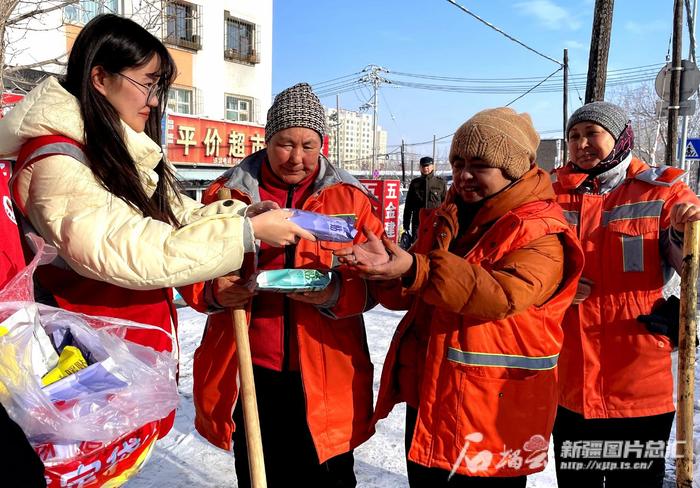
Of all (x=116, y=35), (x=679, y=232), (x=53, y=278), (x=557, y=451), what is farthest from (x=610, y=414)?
(x=116, y=35)

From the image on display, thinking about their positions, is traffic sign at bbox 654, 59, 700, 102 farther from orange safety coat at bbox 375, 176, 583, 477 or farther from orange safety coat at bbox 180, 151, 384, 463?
orange safety coat at bbox 180, 151, 384, 463

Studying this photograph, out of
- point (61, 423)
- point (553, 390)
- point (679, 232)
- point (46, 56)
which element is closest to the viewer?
point (61, 423)

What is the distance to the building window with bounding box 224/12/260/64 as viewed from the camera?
16.2 metres

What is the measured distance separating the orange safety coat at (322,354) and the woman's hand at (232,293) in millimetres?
148

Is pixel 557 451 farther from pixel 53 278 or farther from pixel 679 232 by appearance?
pixel 53 278

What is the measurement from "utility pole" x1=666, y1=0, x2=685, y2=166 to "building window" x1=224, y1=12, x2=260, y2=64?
39.0 ft

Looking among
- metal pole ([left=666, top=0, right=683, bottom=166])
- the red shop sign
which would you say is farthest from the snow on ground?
the red shop sign

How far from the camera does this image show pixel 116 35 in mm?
1463

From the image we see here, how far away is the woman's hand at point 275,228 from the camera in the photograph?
57.6 inches

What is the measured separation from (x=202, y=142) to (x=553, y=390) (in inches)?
519

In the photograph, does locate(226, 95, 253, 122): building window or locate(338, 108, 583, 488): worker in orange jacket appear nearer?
locate(338, 108, 583, 488): worker in orange jacket

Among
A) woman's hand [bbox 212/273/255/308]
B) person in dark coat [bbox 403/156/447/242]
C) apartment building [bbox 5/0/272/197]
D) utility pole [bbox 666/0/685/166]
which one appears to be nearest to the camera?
woman's hand [bbox 212/273/255/308]

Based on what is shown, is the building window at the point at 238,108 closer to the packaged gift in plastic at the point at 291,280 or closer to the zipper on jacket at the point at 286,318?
the zipper on jacket at the point at 286,318

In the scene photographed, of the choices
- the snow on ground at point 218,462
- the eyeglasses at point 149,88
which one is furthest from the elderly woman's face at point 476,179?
the snow on ground at point 218,462
